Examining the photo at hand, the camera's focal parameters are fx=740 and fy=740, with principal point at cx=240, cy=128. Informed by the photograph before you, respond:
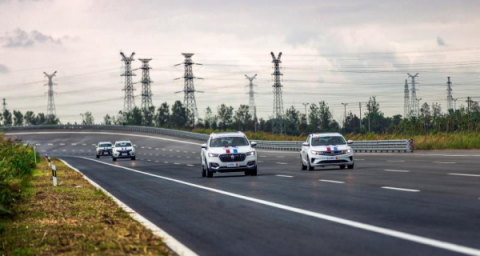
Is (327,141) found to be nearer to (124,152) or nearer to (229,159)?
(229,159)

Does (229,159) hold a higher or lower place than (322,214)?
higher

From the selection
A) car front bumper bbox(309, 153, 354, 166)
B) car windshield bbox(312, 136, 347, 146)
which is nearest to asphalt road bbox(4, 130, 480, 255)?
car front bumper bbox(309, 153, 354, 166)

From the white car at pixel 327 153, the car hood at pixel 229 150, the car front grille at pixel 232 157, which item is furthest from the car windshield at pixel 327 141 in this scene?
the car front grille at pixel 232 157

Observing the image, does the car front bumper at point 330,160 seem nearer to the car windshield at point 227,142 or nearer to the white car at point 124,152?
the car windshield at point 227,142

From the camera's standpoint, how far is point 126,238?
9859mm

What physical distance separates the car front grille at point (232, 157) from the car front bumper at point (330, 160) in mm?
3482

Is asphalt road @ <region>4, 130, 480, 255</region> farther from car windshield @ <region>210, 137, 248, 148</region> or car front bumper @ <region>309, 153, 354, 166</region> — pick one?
car front bumper @ <region>309, 153, 354, 166</region>

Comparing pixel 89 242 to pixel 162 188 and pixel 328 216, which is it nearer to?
pixel 328 216

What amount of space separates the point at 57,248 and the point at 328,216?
4391mm

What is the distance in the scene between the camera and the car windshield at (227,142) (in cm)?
2684

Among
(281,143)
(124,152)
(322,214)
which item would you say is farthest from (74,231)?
(281,143)

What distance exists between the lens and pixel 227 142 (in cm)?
2688

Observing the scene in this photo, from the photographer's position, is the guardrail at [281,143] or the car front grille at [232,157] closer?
the car front grille at [232,157]

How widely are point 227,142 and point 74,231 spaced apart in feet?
53.0
